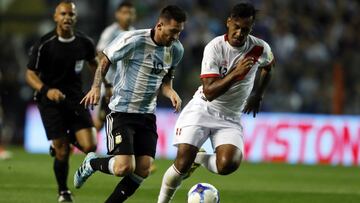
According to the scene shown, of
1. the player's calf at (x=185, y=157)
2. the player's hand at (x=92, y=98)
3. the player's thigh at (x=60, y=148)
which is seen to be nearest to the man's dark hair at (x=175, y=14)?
the player's hand at (x=92, y=98)

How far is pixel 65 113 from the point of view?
34.5ft

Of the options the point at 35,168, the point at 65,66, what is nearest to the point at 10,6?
the point at 35,168

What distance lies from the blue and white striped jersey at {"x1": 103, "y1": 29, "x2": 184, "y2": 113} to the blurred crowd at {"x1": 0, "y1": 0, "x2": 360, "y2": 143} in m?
8.95

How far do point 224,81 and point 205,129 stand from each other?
2.37 ft

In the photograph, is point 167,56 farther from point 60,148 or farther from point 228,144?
point 60,148

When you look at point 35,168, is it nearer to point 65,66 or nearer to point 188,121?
point 65,66

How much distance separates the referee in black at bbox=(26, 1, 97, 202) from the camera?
10.4 meters

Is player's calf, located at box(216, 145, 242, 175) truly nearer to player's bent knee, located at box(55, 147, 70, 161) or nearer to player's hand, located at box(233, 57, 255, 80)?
player's hand, located at box(233, 57, 255, 80)

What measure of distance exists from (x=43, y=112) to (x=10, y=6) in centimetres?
1097

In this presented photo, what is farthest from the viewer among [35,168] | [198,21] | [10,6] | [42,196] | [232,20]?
[10,6]

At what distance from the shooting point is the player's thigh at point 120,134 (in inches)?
342

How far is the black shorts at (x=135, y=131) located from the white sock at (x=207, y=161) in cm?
54

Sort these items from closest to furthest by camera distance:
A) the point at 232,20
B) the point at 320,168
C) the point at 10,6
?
the point at 232,20 < the point at 320,168 < the point at 10,6

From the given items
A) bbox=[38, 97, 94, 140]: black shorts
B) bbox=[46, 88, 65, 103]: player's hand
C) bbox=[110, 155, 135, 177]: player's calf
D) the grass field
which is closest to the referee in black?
bbox=[38, 97, 94, 140]: black shorts
